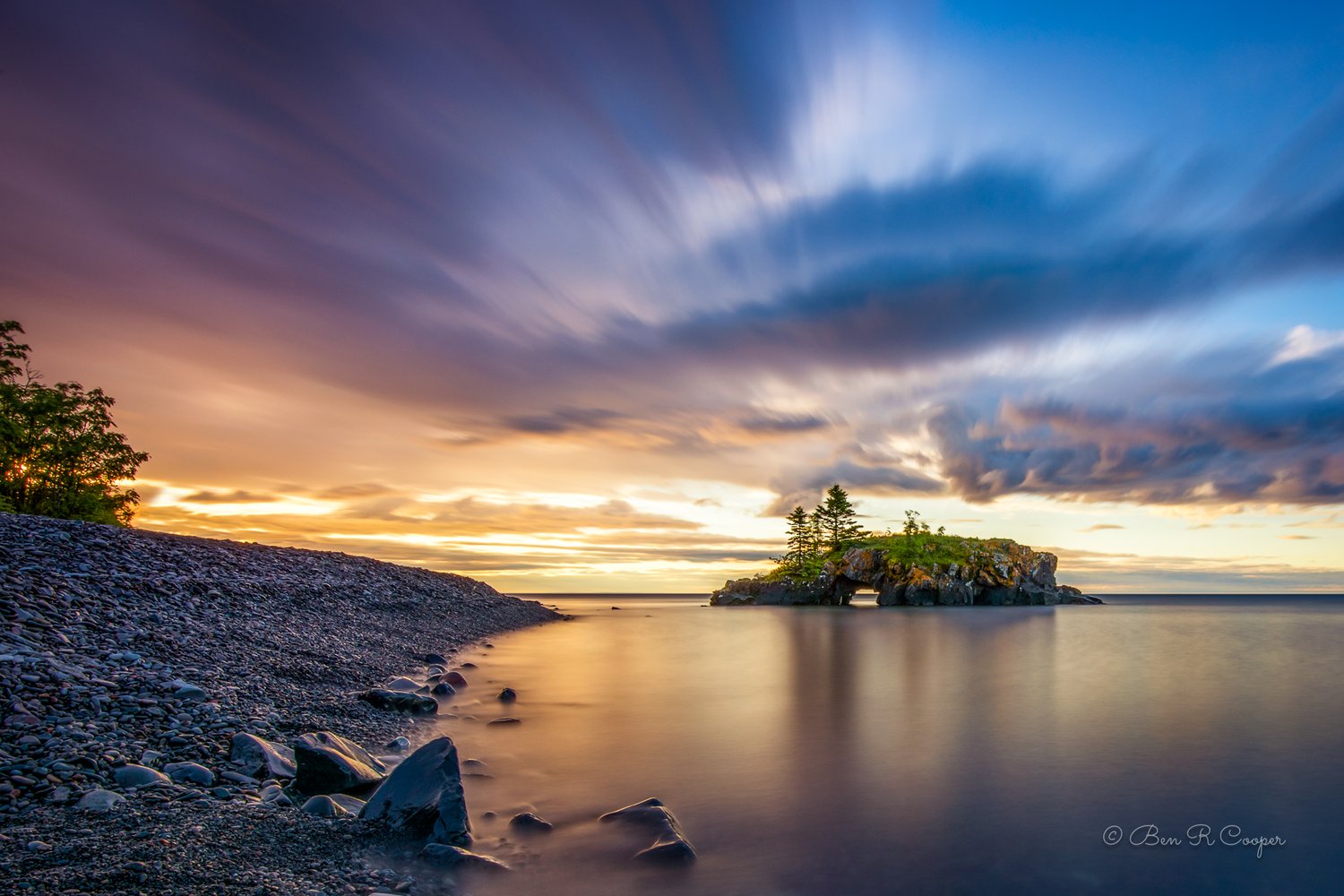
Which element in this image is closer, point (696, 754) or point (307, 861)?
point (307, 861)

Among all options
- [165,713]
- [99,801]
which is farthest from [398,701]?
[99,801]

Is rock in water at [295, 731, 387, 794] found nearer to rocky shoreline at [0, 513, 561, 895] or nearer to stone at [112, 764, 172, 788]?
rocky shoreline at [0, 513, 561, 895]

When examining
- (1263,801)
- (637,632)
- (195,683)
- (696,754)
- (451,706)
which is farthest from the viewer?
(637,632)

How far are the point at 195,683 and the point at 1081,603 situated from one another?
12210 centimetres

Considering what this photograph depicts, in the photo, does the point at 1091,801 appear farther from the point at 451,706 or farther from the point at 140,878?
the point at 451,706

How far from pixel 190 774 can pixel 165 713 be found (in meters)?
2.50

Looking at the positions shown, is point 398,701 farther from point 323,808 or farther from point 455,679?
point 323,808

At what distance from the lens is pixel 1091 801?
9867mm

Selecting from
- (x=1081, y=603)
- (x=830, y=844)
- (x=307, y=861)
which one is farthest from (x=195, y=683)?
(x=1081, y=603)

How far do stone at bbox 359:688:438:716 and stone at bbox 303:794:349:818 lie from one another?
7.14 m

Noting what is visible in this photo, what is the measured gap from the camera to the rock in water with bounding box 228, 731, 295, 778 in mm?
8297

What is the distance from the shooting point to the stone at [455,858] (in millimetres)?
6586

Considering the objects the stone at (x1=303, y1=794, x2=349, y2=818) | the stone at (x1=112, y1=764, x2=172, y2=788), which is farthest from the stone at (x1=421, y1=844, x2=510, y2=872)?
the stone at (x1=112, y1=764, x2=172, y2=788)

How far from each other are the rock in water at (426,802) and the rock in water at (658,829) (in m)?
2.14
